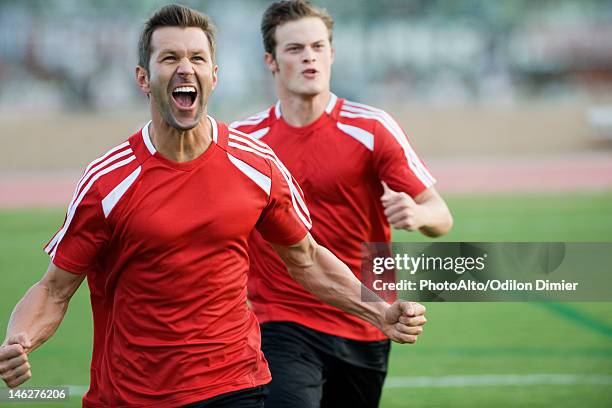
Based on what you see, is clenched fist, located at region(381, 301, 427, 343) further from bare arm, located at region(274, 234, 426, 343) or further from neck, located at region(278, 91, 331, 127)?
neck, located at region(278, 91, 331, 127)

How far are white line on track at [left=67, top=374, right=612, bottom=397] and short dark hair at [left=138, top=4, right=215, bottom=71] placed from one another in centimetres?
421

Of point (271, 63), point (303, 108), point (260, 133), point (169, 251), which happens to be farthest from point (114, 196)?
point (271, 63)

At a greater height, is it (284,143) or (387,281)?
(284,143)

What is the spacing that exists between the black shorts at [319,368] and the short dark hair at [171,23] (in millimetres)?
1667

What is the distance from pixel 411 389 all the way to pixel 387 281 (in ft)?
10.7

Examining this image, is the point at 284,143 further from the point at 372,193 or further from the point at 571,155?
the point at 571,155

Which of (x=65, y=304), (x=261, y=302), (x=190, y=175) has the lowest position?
(x=261, y=302)

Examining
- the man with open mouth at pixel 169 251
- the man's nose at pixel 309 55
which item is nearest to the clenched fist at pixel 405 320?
the man with open mouth at pixel 169 251

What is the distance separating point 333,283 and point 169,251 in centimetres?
78

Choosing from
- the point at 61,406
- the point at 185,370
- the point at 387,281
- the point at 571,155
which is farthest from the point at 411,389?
the point at 571,155

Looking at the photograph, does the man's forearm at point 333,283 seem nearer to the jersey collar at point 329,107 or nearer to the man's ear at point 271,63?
the jersey collar at point 329,107

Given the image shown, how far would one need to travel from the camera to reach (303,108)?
5.34 m

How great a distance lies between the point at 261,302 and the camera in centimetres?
509

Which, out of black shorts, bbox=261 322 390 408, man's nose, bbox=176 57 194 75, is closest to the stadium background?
black shorts, bbox=261 322 390 408
